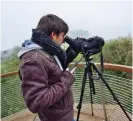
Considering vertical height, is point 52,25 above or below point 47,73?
above

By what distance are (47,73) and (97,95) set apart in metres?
1.74

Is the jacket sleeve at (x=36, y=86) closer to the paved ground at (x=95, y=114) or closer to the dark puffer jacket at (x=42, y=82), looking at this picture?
the dark puffer jacket at (x=42, y=82)

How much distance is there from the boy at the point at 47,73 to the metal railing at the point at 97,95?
107 centimetres

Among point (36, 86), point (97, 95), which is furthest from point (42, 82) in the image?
point (97, 95)

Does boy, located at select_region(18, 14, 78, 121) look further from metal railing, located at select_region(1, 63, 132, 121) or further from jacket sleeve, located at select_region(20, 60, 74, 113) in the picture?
metal railing, located at select_region(1, 63, 132, 121)

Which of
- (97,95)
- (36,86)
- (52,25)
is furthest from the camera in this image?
(97,95)

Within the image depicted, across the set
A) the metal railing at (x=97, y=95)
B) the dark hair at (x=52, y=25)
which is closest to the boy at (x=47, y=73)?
the dark hair at (x=52, y=25)

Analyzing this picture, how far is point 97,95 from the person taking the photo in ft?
10.6

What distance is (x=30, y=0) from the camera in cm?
643

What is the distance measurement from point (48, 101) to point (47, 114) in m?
0.21

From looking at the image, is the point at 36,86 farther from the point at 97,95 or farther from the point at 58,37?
the point at 97,95

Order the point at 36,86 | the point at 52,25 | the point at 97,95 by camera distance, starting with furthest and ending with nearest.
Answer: the point at 97,95, the point at 52,25, the point at 36,86

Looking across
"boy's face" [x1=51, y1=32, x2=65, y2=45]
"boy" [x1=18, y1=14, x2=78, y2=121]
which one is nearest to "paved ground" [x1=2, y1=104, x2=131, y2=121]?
"boy" [x1=18, y1=14, x2=78, y2=121]

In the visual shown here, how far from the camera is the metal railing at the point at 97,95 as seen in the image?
113 inches
